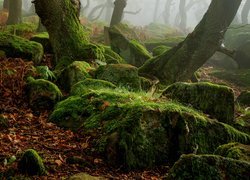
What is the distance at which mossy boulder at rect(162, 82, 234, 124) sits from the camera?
7.09 m

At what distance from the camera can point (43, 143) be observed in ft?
18.3

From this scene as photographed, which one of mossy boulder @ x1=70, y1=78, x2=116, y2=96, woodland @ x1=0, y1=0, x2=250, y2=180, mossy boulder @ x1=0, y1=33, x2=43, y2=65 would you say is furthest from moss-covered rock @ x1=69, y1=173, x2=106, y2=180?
mossy boulder @ x1=0, y1=33, x2=43, y2=65

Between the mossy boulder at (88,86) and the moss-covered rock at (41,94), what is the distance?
38cm

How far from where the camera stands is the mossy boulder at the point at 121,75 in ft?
27.5

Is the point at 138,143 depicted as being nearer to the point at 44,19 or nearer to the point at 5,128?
the point at 5,128

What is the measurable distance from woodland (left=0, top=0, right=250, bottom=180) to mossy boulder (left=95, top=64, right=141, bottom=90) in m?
0.02

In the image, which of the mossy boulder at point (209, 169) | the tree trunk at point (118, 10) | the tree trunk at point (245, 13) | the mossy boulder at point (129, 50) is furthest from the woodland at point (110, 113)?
the tree trunk at point (245, 13)

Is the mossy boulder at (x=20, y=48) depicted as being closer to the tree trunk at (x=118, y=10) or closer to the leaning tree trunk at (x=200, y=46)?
the leaning tree trunk at (x=200, y=46)

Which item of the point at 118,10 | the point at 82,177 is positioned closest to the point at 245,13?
the point at 118,10

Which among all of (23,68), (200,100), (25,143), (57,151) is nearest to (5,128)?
(25,143)

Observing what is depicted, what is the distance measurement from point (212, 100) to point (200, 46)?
3959 mm

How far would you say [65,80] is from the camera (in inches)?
328

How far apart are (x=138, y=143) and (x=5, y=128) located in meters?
2.34

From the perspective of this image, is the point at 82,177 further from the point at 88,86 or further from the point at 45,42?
the point at 45,42
